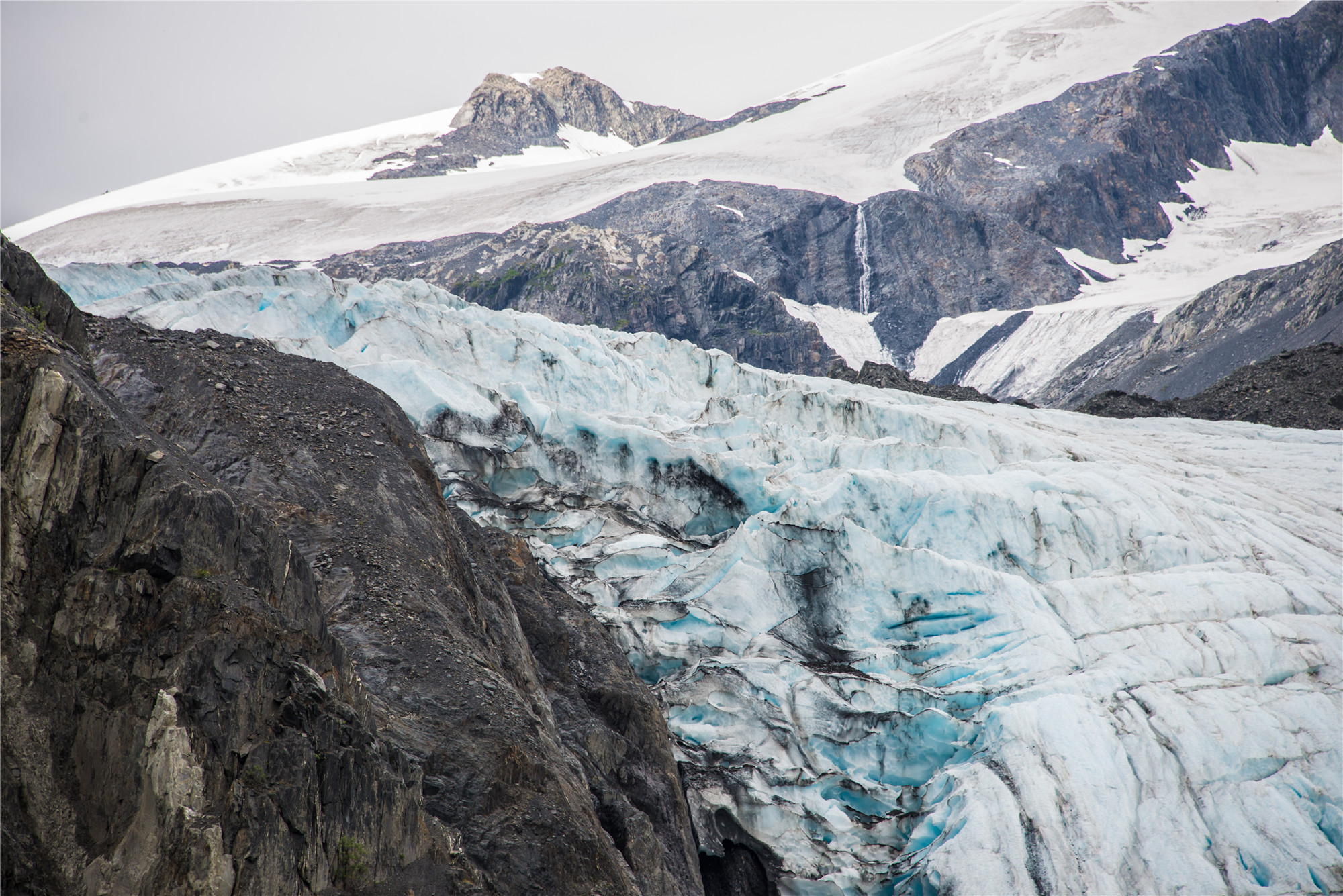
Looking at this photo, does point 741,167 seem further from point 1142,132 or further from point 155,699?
point 155,699

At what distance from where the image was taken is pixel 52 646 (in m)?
4.91

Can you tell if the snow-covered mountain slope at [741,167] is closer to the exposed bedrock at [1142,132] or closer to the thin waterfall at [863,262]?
the exposed bedrock at [1142,132]

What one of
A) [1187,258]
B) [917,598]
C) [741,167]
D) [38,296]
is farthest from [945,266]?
[38,296]

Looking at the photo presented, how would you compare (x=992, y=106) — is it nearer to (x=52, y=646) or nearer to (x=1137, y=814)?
(x=1137, y=814)

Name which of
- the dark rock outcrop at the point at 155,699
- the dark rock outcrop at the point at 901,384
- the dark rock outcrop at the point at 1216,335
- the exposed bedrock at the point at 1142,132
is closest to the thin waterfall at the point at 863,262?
the exposed bedrock at the point at 1142,132

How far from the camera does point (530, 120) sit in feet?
430

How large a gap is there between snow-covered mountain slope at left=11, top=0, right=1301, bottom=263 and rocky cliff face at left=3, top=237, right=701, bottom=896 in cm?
7137

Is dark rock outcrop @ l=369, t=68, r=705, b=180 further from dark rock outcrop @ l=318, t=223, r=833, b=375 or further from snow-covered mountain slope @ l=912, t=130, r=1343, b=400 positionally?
snow-covered mountain slope @ l=912, t=130, r=1343, b=400

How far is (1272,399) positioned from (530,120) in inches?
4720

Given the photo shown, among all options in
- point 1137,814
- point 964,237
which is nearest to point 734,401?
point 1137,814

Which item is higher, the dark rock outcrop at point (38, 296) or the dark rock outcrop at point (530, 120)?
the dark rock outcrop at point (530, 120)

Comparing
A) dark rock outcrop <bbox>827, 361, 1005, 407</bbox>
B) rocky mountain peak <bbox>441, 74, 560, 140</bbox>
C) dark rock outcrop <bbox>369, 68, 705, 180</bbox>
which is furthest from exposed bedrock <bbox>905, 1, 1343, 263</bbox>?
rocky mountain peak <bbox>441, 74, 560, 140</bbox>

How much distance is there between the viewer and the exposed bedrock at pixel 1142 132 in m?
85.9

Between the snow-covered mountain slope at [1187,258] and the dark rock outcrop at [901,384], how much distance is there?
1034 inches
